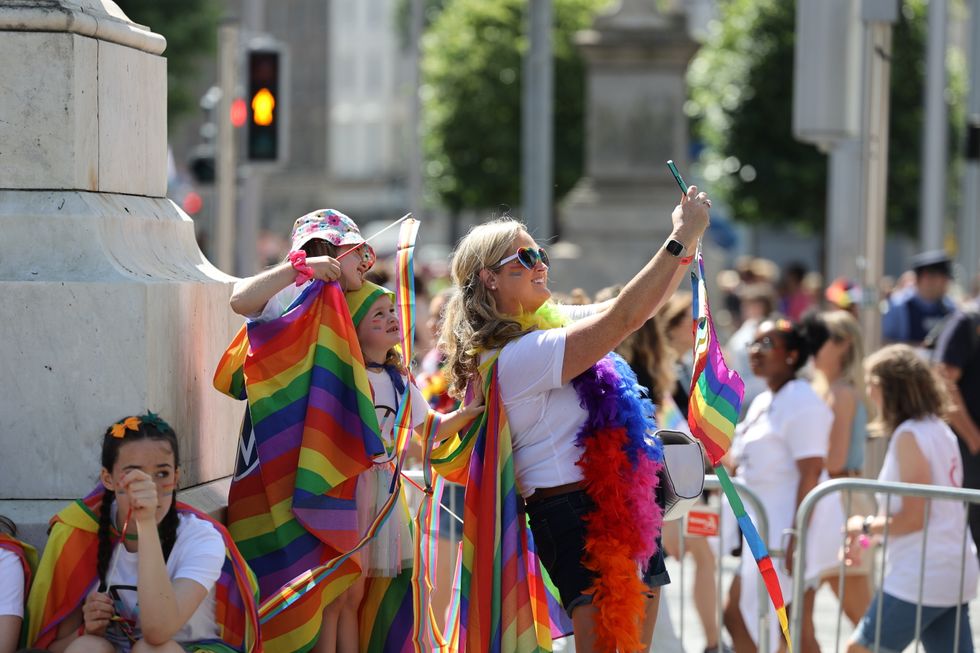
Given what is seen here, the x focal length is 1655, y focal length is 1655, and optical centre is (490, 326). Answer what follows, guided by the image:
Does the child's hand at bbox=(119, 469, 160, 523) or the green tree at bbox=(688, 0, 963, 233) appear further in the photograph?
the green tree at bbox=(688, 0, 963, 233)

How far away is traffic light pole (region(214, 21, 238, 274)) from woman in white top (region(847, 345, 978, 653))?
797cm

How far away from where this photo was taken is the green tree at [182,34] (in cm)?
3101

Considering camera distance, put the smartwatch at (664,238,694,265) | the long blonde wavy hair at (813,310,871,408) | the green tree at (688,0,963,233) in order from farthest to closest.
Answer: the green tree at (688,0,963,233) < the long blonde wavy hair at (813,310,871,408) < the smartwatch at (664,238,694,265)

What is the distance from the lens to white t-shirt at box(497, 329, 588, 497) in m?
4.80

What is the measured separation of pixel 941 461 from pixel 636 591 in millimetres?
2266

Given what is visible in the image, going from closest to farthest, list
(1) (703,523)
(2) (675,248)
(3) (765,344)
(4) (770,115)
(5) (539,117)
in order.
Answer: (2) (675,248), (1) (703,523), (3) (765,344), (5) (539,117), (4) (770,115)

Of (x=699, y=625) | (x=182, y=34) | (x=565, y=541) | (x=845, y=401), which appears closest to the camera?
(x=565, y=541)

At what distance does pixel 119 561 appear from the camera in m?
4.33

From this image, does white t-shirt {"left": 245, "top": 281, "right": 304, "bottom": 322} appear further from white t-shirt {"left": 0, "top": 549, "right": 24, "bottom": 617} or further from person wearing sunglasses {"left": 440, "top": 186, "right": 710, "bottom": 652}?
white t-shirt {"left": 0, "top": 549, "right": 24, "bottom": 617}

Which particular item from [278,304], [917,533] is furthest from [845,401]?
[278,304]

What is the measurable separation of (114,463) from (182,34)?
28282 millimetres

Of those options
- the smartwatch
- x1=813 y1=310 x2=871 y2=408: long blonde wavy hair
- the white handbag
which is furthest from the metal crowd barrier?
the smartwatch

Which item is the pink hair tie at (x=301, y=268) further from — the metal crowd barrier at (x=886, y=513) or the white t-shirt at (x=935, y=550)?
the white t-shirt at (x=935, y=550)

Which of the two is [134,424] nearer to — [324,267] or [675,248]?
[324,267]
